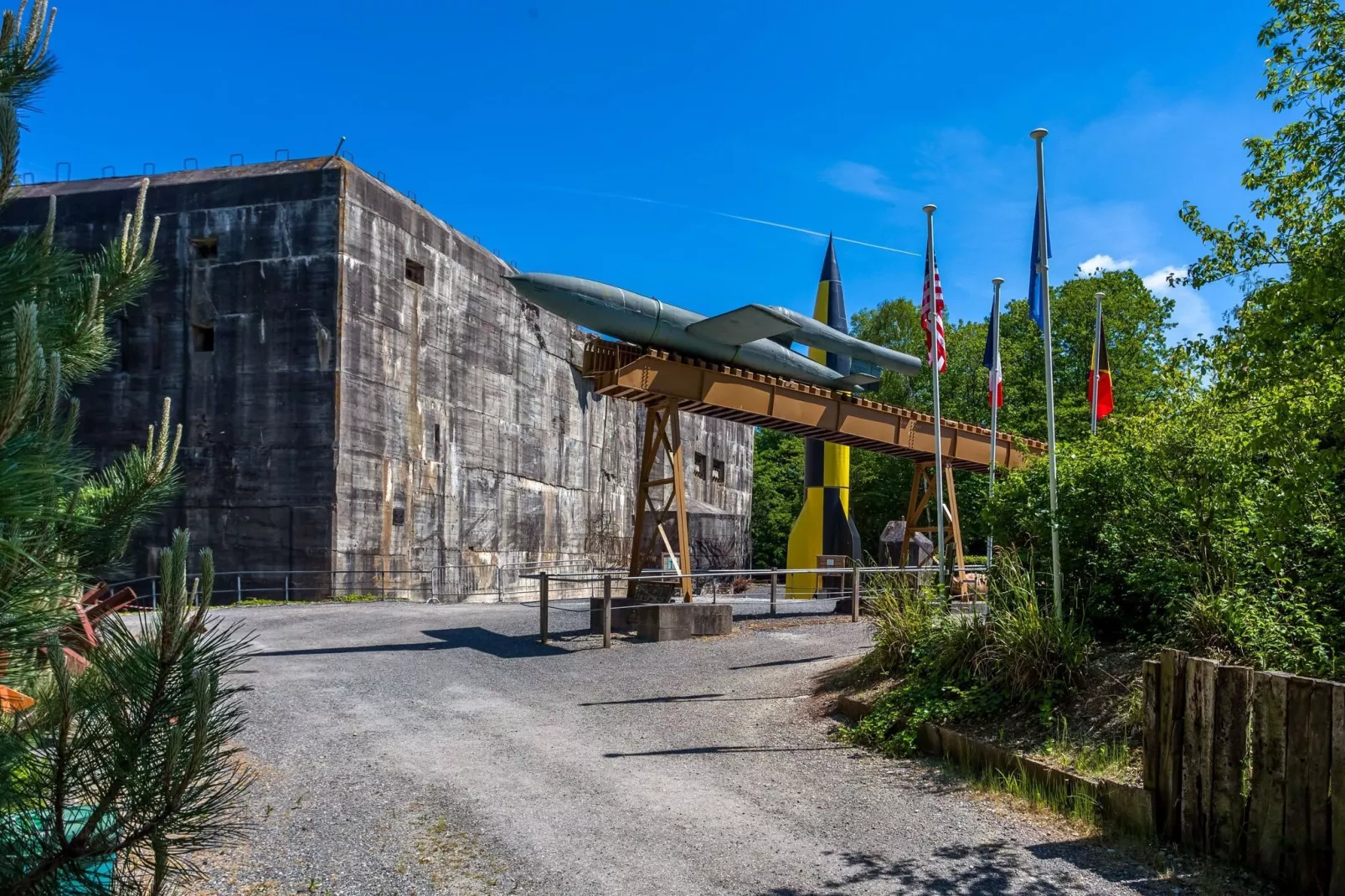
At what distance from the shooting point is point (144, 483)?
149 inches

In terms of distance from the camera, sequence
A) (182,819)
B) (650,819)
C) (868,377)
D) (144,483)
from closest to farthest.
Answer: (182,819) → (144,483) → (650,819) → (868,377)

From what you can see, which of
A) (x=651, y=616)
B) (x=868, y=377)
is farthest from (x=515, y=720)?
(x=868, y=377)

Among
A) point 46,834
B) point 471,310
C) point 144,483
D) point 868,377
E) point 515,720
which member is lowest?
point 515,720

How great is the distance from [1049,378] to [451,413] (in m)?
20.7

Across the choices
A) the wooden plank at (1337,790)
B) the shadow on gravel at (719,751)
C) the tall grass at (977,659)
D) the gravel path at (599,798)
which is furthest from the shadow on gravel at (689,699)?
the wooden plank at (1337,790)

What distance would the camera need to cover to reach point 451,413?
2714 centimetres

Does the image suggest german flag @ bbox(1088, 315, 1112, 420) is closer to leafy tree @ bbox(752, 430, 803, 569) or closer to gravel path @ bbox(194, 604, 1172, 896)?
gravel path @ bbox(194, 604, 1172, 896)

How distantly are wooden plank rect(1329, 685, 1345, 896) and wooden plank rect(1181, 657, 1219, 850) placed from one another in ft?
2.32

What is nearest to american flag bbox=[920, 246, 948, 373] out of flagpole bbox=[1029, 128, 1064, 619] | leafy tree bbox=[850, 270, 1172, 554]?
flagpole bbox=[1029, 128, 1064, 619]

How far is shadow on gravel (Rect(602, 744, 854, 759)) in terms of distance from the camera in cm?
800

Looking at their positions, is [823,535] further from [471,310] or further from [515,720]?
[515,720]

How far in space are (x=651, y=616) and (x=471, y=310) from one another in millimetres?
16413

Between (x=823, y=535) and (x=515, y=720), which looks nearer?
(x=515, y=720)

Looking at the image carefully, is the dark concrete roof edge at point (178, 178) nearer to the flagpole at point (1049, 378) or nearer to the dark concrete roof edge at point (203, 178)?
the dark concrete roof edge at point (203, 178)
